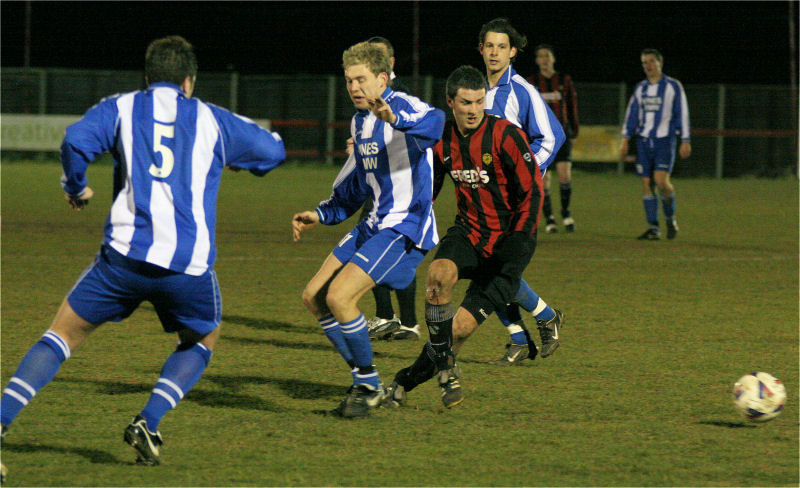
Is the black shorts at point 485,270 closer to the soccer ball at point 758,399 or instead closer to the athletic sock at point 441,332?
the athletic sock at point 441,332

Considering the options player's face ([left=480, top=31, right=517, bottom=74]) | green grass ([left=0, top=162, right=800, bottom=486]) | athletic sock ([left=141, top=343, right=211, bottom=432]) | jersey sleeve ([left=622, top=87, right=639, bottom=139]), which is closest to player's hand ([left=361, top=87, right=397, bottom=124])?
athletic sock ([left=141, top=343, right=211, bottom=432])

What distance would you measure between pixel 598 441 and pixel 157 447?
6.31 feet

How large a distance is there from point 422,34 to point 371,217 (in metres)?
33.1

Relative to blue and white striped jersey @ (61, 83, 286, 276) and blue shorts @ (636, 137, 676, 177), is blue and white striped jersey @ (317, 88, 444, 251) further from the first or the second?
blue shorts @ (636, 137, 676, 177)

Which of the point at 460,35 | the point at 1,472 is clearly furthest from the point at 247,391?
the point at 460,35

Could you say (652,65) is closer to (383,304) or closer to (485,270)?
(383,304)

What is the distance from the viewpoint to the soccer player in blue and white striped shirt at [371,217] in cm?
539

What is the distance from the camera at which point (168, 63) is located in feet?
14.4

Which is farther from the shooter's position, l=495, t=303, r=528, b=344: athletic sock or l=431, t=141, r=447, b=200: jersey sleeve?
l=495, t=303, r=528, b=344: athletic sock

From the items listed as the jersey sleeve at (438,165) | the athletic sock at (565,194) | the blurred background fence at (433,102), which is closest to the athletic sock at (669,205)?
the athletic sock at (565,194)

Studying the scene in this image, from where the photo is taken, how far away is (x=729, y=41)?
3716 centimetres

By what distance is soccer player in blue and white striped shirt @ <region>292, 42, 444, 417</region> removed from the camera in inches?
212

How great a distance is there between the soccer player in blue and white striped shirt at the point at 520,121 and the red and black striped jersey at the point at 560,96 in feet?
23.1

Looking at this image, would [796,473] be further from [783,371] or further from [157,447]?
[157,447]
